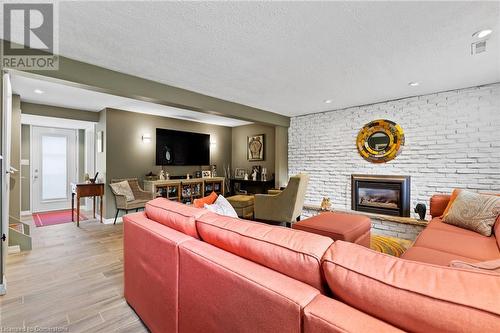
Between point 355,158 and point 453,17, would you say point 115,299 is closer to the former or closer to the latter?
point 453,17

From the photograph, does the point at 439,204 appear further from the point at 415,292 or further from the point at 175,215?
the point at 175,215

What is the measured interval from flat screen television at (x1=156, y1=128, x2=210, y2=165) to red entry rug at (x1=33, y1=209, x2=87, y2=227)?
206 cm

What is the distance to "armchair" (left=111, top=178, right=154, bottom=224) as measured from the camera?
163 inches

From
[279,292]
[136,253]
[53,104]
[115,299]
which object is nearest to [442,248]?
[279,292]

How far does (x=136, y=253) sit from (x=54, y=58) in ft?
6.88

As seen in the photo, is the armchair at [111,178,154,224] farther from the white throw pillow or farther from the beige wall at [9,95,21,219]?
the white throw pillow

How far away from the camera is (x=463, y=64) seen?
8.37 feet

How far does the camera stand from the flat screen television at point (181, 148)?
5203mm

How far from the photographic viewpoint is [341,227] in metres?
2.39

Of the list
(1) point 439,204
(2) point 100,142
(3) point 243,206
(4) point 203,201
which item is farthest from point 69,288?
(1) point 439,204

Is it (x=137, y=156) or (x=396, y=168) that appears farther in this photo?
(x=137, y=156)

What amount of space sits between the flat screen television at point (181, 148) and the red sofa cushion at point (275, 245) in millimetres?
4348

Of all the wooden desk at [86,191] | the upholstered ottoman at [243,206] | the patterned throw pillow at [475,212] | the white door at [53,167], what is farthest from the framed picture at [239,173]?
the patterned throw pillow at [475,212]

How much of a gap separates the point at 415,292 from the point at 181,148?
543 centimetres
